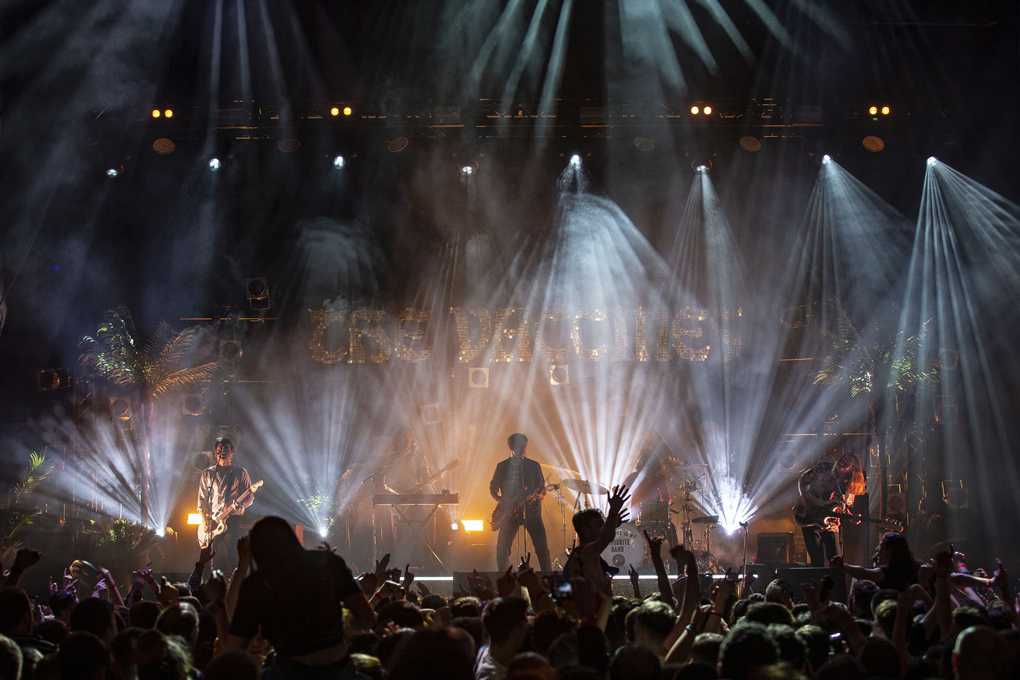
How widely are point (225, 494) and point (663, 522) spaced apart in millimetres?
6170

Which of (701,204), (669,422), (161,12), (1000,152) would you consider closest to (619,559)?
(669,422)

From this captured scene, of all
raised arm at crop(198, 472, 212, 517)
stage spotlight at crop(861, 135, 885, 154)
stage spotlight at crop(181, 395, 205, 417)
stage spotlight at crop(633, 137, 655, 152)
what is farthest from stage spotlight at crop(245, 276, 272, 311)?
stage spotlight at crop(861, 135, 885, 154)

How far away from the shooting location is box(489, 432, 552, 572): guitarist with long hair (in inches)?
489

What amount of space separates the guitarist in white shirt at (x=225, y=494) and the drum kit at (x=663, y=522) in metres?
4.09

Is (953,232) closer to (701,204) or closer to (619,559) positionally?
(701,204)

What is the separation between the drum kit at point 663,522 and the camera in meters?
14.1

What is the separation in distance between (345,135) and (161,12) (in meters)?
3.28

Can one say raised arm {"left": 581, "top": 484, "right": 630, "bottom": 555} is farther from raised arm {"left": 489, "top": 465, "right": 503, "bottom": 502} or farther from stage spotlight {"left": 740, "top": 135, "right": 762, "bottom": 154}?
stage spotlight {"left": 740, "top": 135, "right": 762, "bottom": 154}

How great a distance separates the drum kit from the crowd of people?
8026 millimetres

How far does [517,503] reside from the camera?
12.5 meters

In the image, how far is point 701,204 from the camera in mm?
17062

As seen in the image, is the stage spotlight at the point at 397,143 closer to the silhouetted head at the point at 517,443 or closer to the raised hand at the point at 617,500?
the silhouetted head at the point at 517,443

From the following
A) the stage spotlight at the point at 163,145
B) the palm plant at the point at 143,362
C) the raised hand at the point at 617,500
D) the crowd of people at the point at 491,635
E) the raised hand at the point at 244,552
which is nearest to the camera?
the crowd of people at the point at 491,635

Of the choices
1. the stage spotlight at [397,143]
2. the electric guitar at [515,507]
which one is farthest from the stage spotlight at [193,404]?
the electric guitar at [515,507]
